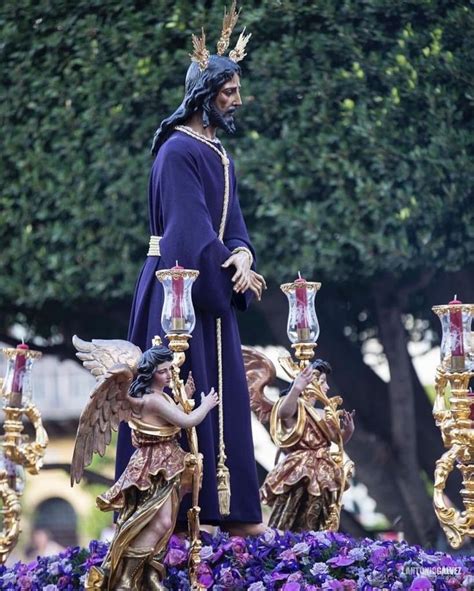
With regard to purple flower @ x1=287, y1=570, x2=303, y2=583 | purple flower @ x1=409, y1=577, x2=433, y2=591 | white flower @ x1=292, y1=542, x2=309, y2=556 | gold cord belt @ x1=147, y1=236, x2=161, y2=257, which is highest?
gold cord belt @ x1=147, y1=236, x2=161, y2=257

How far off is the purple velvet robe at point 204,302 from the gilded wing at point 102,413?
786mm

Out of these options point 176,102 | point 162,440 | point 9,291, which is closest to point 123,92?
point 176,102

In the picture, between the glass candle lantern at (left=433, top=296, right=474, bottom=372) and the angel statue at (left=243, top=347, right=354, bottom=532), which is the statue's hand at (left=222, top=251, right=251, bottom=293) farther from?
the glass candle lantern at (left=433, top=296, right=474, bottom=372)

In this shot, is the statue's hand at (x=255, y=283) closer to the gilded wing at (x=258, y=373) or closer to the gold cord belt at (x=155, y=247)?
the gold cord belt at (x=155, y=247)

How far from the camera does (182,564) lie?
7.03 m

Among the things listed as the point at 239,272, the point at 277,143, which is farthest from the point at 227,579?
the point at 277,143

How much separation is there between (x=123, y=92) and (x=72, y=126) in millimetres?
537

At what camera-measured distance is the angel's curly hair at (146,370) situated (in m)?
6.70

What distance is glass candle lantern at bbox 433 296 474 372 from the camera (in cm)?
736

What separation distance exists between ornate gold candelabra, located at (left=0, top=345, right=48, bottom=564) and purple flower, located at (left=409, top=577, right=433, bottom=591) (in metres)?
2.80

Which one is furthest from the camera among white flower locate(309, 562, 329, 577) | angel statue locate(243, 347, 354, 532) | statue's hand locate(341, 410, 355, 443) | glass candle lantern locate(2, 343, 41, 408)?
statue's hand locate(341, 410, 355, 443)

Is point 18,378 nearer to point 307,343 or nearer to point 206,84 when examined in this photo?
point 307,343

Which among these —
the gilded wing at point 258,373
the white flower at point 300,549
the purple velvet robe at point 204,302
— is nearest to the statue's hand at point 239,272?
the purple velvet robe at point 204,302

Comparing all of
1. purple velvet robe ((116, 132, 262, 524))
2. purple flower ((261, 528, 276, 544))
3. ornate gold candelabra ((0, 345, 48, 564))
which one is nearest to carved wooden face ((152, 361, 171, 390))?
purple velvet robe ((116, 132, 262, 524))
